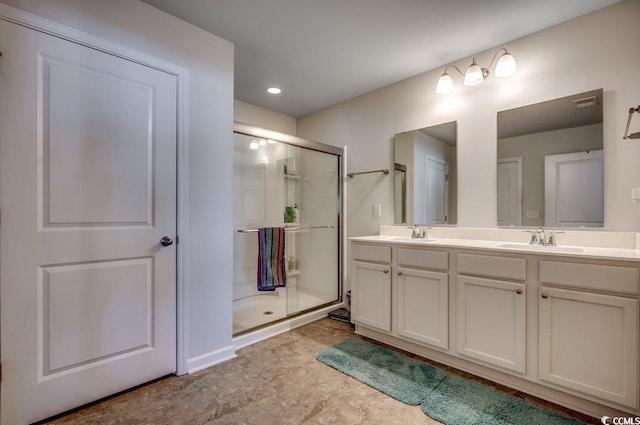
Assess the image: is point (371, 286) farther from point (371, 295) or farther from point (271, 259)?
point (271, 259)

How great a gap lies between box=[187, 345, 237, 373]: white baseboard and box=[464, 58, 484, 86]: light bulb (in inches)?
105

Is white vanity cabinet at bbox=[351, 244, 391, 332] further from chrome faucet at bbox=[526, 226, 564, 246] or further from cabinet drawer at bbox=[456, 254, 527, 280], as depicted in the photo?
chrome faucet at bbox=[526, 226, 564, 246]

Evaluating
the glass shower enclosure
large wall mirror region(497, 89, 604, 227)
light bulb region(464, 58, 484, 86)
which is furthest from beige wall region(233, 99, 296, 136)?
large wall mirror region(497, 89, 604, 227)

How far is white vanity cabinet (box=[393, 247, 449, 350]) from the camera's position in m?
2.03

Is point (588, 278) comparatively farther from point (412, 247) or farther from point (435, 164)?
point (435, 164)

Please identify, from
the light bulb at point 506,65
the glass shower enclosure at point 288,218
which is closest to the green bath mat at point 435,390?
the glass shower enclosure at point 288,218

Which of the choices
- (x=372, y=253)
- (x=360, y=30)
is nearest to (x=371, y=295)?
(x=372, y=253)

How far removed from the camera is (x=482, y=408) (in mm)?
1597

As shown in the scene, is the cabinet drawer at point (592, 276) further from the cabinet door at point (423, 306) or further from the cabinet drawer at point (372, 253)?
the cabinet drawer at point (372, 253)

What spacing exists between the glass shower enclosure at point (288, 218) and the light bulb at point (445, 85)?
1251mm

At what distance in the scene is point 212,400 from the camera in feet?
5.48

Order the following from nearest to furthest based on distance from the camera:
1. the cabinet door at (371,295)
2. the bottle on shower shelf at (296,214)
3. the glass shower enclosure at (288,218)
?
the cabinet door at (371,295) < the glass shower enclosure at (288,218) < the bottle on shower shelf at (296,214)

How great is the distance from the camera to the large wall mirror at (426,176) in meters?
2.53

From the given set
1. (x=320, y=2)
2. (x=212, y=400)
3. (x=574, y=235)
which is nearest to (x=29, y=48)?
(x=320, y=2)
